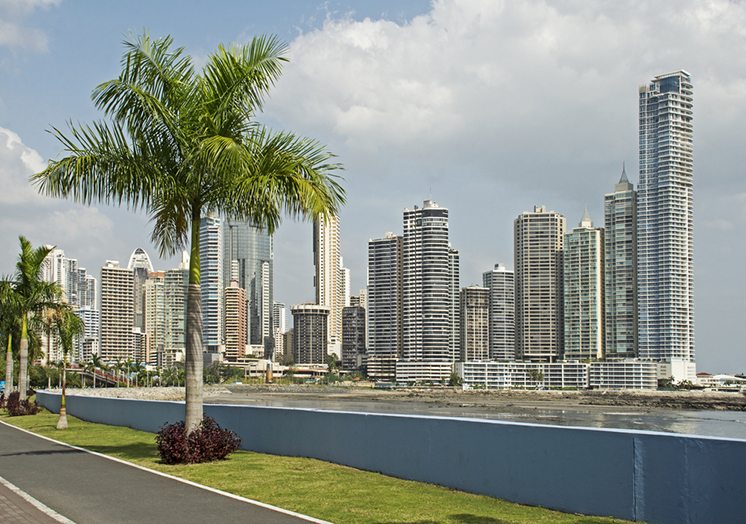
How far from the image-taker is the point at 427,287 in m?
189

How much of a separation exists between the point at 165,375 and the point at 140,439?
6367 inches

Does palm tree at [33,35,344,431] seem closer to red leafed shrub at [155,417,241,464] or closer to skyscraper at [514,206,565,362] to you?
red leafed shrub at [155,417,241,464]

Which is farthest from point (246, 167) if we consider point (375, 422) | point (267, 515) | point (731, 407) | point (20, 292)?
point (731, 407)

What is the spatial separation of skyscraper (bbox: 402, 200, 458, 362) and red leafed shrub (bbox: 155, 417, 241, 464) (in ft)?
564

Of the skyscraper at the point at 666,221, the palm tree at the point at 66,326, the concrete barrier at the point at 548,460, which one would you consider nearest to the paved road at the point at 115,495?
the concrete barrier at the point at 548,460

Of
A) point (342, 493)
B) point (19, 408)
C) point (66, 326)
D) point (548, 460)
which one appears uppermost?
point (66, 326)

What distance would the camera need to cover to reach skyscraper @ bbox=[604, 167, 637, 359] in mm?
169125

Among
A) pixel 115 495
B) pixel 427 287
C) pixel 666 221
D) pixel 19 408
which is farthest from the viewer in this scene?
pixel 427 287

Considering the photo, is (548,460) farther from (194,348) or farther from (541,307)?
(541,307)

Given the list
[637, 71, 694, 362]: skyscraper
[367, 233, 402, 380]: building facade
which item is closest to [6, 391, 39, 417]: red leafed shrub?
[637, 71, 694, 362]: skyscraper

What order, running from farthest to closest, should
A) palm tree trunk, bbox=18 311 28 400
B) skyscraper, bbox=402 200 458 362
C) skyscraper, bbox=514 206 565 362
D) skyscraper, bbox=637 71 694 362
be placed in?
skyscraper, bbox=514 206 565 362, skyscraper, bbox=402 200 458 362, skyscraper, bbox=637 71 694 362, palm tree trunk, bbox=18 311 28 400

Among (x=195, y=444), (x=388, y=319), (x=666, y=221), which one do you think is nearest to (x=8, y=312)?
(x=195, y=444)

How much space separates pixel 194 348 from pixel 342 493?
16.4 feet

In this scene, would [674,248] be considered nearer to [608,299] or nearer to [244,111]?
[608,299]
